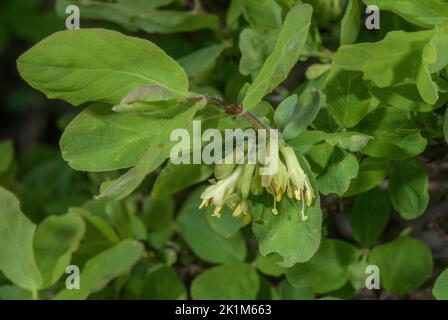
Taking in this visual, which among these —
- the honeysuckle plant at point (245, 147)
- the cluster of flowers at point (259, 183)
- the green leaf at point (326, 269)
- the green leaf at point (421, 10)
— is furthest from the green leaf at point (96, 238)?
the green leaf at point (421, 10)

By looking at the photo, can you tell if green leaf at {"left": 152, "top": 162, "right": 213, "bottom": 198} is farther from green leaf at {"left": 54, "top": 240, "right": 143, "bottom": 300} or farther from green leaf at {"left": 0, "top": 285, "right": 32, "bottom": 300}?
green leaf at {"left": 0, "top": 285, "right": 32, "bottom": 300}

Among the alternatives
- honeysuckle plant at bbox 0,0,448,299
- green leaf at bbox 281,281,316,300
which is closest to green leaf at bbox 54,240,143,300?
honeysuckle plant at bbox 0,0,448,299

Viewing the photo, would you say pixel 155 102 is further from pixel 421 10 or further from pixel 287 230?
pixel 421 10

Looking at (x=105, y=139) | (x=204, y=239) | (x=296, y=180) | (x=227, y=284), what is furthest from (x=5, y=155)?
(x=296, y=180)

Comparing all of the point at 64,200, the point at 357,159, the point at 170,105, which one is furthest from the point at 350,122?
the point at 64,200

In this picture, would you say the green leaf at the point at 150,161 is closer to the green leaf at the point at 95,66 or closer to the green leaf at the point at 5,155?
the green leaf at the point at 95,66
